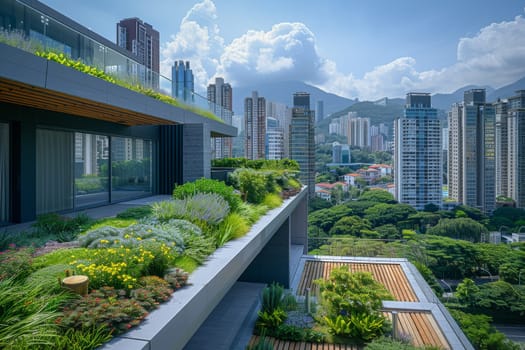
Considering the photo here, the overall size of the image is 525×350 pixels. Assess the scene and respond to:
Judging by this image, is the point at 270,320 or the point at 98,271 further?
the point at 270,320

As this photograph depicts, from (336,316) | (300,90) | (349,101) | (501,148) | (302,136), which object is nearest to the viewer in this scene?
(336,316)

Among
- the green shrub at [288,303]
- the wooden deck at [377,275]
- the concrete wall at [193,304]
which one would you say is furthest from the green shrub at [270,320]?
the wooden deck at [377,275]

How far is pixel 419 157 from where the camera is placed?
6372cm

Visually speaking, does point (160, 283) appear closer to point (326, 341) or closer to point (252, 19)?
point (326, 341)

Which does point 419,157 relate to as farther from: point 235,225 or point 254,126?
point 235,225

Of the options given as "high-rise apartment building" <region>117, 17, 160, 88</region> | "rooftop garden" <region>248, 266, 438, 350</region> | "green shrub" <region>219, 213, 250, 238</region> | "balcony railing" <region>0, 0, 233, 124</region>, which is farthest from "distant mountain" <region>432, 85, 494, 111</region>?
"green shrub" <region>219, 213, 250, 238</region>

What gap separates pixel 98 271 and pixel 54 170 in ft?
22.3

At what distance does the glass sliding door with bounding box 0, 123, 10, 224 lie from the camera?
294 inches

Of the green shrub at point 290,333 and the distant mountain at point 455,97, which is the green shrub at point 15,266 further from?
the distant mountain at point 455,97

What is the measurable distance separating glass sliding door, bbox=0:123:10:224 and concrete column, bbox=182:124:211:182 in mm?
5141

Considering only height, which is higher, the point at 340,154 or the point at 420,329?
the point at 340,154

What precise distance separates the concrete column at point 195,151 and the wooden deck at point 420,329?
6.96m

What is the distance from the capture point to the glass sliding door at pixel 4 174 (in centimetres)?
746

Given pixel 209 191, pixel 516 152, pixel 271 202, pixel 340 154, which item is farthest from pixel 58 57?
pixel 340 154
